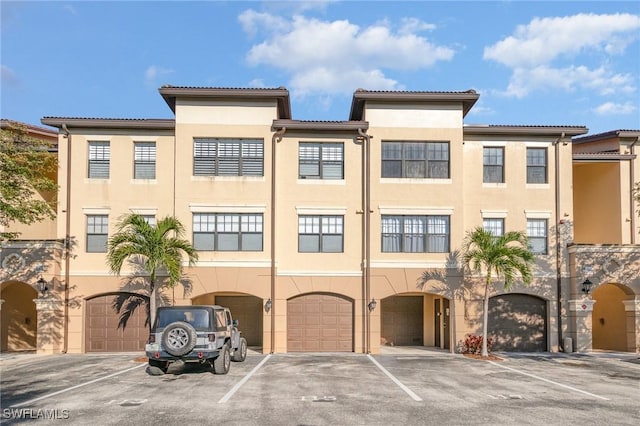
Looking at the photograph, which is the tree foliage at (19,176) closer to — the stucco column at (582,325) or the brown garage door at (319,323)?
the brown garage door at (319,323)

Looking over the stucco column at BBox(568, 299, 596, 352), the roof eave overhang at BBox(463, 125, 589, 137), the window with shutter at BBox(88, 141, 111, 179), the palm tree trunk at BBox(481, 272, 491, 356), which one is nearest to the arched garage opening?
the window with shutter at BBox(88, 141, 111, 179)

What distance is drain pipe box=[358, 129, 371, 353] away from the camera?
82.3ft

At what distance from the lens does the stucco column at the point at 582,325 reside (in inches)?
995

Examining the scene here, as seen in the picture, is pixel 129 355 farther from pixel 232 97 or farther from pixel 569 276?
pixel 569 276

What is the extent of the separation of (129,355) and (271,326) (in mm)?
5733

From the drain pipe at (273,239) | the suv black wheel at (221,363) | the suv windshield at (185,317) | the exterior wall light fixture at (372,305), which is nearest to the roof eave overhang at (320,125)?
the drain pipe at (273,239)

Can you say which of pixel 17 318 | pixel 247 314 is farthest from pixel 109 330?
pixel 247 314

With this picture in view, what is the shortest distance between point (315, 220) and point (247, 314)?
21.5 ft

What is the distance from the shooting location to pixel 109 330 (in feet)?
83.0

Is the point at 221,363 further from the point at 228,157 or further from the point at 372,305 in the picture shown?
the point at 228,157

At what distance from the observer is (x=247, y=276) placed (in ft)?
81.8

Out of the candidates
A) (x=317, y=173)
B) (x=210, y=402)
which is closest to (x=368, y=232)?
(x=317, y=173)

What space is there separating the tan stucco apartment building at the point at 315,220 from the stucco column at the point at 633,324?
8 centimetres

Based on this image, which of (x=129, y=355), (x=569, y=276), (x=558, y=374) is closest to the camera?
(x=558, y=374)
